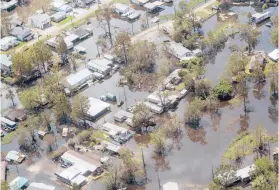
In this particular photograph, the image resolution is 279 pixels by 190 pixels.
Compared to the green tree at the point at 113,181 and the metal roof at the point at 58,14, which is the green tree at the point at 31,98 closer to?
the green tree at the point at 113,181

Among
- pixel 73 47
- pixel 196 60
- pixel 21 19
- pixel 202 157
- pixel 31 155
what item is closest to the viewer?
pixel 202 157

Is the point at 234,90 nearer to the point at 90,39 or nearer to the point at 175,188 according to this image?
the point at 175,188

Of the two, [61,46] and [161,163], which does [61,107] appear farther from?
[161,163]

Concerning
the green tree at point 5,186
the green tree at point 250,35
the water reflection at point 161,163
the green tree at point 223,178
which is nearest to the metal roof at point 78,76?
the water reflection at point 161,163

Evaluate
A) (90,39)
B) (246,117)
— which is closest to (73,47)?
(90,39)

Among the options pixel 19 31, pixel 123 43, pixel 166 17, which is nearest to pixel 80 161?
pixel 123 43
